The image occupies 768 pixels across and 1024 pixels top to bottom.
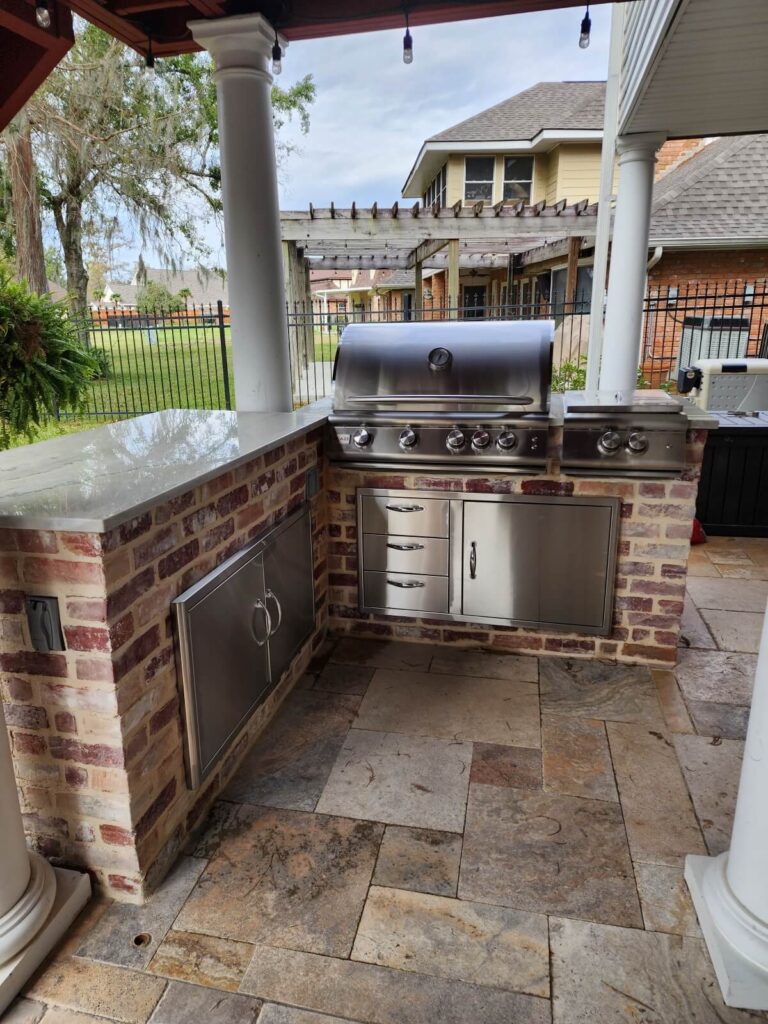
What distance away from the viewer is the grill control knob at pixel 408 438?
2748 mm

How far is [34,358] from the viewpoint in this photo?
161 centimetres

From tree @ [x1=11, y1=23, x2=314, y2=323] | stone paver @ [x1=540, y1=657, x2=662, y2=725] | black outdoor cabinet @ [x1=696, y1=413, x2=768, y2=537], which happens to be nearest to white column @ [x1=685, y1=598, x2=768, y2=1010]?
stone paver @ [x1=540, y1=657, x2=662, y2=725]

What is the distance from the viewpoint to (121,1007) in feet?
4.72

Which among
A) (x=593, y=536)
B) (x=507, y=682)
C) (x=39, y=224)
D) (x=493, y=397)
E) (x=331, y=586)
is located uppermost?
(x=39, y=224)

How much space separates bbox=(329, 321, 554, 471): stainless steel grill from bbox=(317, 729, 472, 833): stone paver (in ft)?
3.62

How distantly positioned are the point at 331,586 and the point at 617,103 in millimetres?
4501

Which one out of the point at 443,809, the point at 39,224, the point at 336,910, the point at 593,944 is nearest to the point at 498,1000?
the point at 593,944

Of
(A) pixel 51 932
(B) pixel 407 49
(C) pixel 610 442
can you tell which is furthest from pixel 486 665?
(B) pixel 407 49

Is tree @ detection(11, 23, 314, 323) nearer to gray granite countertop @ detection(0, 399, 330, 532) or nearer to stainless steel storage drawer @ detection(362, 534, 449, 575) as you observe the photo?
gray granite countertop @ detection(0, 399, 330, 532)

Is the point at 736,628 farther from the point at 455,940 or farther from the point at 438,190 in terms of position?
the point at 438,190

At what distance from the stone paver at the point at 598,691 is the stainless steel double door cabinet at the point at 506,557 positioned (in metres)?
0.16

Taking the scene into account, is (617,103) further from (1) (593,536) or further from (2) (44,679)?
(2) (44,679)

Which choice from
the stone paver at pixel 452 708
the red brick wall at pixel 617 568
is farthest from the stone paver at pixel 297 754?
the red brick wall at pixel 617 568

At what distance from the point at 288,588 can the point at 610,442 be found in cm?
135
